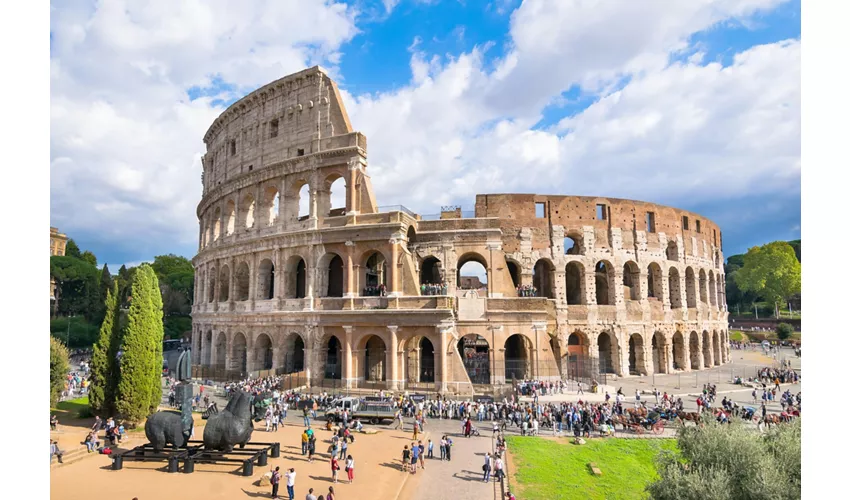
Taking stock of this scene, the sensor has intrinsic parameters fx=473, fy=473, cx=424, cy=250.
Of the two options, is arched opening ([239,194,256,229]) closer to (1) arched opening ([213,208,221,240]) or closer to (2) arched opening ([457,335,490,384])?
(1) arched opening ([213,208,221,240])

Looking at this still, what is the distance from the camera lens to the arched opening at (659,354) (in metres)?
35.5

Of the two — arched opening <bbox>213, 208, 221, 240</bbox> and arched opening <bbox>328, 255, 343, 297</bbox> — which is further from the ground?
arched opening <bbox>213, 208, 221, 240</bbox>

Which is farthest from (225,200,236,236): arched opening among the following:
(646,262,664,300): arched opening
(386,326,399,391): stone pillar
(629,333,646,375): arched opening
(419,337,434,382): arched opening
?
(646,262,664,300): arched opening

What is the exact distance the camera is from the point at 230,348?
32.3 meters

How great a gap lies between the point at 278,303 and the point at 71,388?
519 inches

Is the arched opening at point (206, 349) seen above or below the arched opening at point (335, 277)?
below

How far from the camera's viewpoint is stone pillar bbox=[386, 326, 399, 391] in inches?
1015

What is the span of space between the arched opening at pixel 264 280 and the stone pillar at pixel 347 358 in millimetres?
7583

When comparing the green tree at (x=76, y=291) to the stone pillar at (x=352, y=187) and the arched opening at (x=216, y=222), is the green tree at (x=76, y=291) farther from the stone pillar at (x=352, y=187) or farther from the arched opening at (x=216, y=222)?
the stone pillar at (x=352, y=187)

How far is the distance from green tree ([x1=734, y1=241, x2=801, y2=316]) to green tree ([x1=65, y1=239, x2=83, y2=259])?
82.3 metres

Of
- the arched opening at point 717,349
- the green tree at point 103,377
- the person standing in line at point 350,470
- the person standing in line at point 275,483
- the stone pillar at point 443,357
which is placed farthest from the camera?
the arched opening at point 717,349

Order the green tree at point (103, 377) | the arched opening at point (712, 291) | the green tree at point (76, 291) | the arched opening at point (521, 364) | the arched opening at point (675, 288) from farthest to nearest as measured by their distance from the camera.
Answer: the green tree at point (76, 291) < the arched opening at point (712, 291) < the arched opening at point (675, 288) < the arched opening at point (521, 364) < the green tree at point (103, 377)

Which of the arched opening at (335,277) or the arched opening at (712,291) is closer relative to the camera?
the arched opening at (335,277)

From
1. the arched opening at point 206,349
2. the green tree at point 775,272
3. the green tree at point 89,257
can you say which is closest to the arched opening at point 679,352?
the green tree at point 775,272
